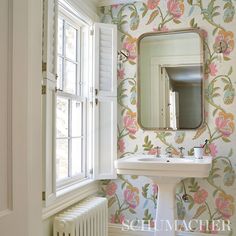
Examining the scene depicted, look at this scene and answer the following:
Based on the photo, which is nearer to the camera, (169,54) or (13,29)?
(13,29)

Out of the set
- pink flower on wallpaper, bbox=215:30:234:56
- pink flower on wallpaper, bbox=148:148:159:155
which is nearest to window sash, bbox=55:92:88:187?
pink flower on wallpaper, bbox=148:148:159:155

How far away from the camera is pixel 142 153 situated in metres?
2.96

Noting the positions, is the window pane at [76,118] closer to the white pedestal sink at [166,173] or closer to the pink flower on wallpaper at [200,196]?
the white pedestal sink at [166,173]

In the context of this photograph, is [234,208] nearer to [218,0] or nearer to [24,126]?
[218,0]

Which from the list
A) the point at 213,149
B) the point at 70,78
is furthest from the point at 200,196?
the point at 70,78

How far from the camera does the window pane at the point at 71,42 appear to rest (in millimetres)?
2722

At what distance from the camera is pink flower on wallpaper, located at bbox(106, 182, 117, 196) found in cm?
304

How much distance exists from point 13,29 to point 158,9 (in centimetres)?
227

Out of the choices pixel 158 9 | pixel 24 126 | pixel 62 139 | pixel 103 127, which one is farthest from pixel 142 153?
pixel 24 126

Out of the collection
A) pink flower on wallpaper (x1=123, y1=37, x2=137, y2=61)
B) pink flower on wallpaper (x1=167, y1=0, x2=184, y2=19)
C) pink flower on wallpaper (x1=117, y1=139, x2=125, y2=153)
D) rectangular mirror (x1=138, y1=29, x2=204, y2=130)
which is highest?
pink flower on wallpaper (x1=167, y1=0, x2=184, y2=19)

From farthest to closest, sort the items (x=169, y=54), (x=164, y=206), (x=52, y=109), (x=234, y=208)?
(x=169, y=54), (x=234, y=208), (x=164, y=206), (x=52, y=109)

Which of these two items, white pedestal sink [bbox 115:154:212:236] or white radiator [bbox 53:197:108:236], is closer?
white radiator [bbox 53:197:108:236]

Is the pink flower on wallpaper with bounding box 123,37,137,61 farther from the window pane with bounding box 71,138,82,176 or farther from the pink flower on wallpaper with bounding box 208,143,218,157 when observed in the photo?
the pink flower on wallpaper with bounding box 208,143,218,157

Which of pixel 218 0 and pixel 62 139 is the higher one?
pixel 218 0
